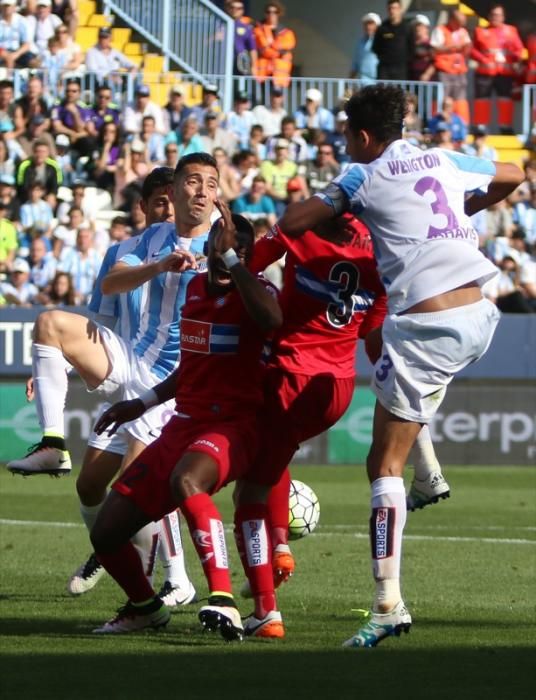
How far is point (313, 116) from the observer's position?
25484mm

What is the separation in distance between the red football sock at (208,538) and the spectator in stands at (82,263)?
45.1 feet

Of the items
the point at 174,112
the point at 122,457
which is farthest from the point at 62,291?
the point at 122,457

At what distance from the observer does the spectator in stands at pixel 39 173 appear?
71.8 ft

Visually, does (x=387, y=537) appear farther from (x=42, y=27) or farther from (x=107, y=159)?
(x=42, y=27)

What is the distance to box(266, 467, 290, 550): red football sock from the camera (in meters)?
8.10

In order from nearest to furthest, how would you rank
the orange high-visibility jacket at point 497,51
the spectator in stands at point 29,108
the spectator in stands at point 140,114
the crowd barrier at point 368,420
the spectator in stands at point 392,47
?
the crowd barrier at point 368,420 → the spectator in stands at point 29,108 → the spectator in stands at point 140,114 → the spectator in stands at point 392,47 → the orange high-visibility jacket at point 497,51

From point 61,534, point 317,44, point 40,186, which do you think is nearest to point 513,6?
point 317,44

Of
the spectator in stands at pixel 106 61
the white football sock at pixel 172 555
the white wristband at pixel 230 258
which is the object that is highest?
the spectator in stands at pixel 106 61

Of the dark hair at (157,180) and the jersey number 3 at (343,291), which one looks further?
the dark hair at (157,180)

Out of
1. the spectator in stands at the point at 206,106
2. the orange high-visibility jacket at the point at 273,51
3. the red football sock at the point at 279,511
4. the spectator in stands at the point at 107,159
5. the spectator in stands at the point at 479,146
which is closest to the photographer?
the red football sock at the point at 279,511

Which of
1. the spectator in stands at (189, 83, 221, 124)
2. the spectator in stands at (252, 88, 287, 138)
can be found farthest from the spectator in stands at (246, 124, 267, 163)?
the spectator in stands at (252, 88, 287, 138)

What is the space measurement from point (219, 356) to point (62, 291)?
12997 mm

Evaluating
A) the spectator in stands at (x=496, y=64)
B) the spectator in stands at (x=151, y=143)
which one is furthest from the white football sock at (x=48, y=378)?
the spectator in stands at (x=496, y=64)

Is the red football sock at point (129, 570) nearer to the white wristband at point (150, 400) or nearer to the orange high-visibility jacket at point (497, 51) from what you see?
the white wristband at point (150, 400)
